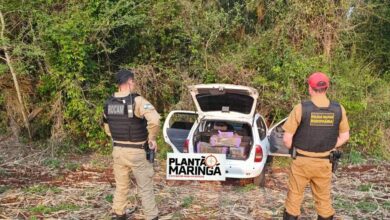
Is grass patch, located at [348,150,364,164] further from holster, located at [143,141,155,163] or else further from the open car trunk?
holster, located at [143,141,155,163]

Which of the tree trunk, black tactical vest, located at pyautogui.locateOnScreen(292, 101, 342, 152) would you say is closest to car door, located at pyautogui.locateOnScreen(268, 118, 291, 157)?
black tactical vest, located at pyautogui.locateOnScreen(292, 101, 342, 152)

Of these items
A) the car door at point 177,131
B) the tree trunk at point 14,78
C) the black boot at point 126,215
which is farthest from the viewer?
the tree trunk at point 14,78

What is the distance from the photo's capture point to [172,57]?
10.8 meters

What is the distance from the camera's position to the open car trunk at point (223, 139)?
7496 mm

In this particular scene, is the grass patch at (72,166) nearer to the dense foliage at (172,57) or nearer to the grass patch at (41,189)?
the dense foliage at (172,57)

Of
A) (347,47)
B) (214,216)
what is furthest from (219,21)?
(214,216)

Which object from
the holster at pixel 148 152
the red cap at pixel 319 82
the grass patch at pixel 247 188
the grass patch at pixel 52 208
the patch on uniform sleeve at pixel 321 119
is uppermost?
the red cap at pixel 319 82

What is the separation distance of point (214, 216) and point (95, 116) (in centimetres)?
439

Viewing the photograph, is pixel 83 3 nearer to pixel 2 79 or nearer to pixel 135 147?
pixel 2 79

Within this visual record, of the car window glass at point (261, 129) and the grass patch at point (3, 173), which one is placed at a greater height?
the car window glass at point (261, 129)

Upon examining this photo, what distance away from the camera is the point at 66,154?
948cm

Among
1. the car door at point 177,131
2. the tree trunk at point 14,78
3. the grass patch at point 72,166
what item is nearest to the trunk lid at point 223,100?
the car door at point 177,131

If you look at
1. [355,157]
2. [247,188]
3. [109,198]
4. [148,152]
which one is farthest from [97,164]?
[355,157]

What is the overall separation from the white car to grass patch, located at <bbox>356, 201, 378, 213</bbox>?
1.61 m
